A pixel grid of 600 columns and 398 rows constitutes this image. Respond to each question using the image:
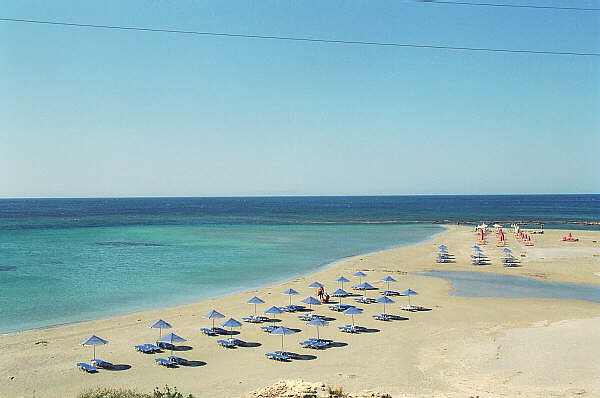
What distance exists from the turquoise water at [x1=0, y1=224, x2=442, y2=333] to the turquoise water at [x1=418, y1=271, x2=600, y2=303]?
14231mm

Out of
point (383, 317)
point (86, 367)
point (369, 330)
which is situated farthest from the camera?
point (383, 317)

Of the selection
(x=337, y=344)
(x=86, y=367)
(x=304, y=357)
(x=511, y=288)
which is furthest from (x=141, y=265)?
(x=511, y=288)

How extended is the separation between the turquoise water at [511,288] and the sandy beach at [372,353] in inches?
83.7

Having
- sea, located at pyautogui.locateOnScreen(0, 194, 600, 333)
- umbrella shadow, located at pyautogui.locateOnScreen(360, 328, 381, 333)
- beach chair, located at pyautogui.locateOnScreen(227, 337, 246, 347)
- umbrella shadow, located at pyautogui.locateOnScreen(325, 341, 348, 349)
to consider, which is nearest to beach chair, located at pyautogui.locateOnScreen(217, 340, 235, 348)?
beach chair, located at pyautogui.locateOnScreen(227, 337, 246, 347)

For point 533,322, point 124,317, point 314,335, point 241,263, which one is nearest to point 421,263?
point 241,263

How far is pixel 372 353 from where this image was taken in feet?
74.0

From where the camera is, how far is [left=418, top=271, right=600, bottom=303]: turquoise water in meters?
35.2

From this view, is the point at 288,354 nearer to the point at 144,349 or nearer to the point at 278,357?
the point at 278,357

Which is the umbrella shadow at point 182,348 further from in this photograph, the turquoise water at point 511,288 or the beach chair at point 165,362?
the turquoise water at point 511,288

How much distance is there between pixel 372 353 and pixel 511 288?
66.1ft

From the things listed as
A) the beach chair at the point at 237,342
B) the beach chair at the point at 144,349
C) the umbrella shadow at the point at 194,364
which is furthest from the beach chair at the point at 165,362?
the beach chair at the point at 237,342

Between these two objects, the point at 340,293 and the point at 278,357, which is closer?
the point at 278,357

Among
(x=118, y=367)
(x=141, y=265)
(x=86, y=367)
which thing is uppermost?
(x=141, y=265)

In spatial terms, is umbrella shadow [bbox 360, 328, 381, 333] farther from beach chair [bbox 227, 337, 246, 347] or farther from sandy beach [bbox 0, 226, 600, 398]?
beach chair [bbox 227, 337, 246, 347]
